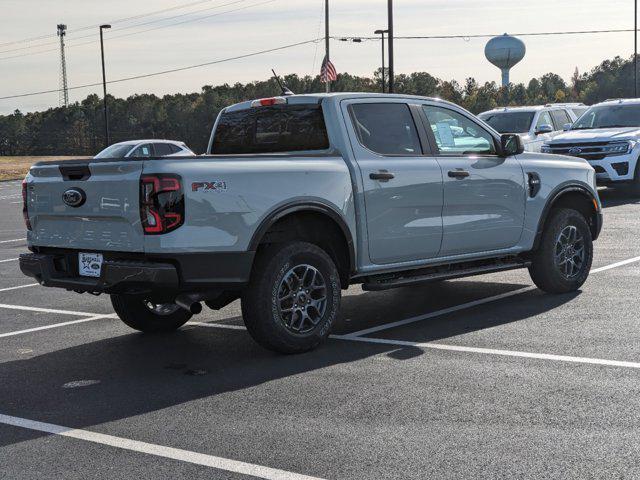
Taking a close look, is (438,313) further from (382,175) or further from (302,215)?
(302,215)

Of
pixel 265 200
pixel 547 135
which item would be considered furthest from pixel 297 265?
pixel 547 135

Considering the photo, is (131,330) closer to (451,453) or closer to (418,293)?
(418,293)

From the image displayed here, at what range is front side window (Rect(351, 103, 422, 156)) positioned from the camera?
7941 millimetres

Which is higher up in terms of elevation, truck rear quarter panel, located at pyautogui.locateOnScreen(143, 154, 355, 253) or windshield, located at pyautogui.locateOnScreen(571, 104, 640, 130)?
windshield, located at pyautogui.locateOnScreen(571, 104, 640, 130)

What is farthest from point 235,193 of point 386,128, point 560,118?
point 560,118

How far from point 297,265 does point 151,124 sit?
339ft

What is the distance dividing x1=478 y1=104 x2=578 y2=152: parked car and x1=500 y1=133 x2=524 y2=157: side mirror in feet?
38.2

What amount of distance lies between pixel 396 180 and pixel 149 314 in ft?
7.82

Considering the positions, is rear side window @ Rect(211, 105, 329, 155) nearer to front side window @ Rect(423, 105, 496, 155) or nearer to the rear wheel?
front side window @ Rect(423, 105, 496, 155)

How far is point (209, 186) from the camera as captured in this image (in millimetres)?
6637

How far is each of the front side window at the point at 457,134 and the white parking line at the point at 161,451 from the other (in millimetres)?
4204

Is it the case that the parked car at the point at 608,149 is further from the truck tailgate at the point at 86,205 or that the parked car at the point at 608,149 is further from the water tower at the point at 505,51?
the water tower at the point at 505,51

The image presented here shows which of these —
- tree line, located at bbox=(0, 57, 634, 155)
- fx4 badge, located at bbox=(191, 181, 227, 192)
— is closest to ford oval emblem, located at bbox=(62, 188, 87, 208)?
fx4 badge, located at bbox=(191, 181, 227, 192)

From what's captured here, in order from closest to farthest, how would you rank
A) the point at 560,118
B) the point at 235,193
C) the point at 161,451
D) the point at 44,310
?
the point at 161,451
the point at 235,193
the point at 44,310
the point at 560,118
